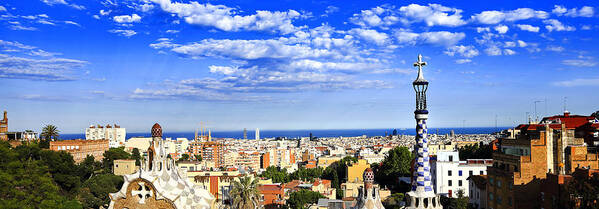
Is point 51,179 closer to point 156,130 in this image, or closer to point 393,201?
point 156,130

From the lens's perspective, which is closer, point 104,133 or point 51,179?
point 51,179

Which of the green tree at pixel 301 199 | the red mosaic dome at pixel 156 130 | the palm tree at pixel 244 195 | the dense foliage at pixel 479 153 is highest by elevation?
the red mosaic dome at pixel 156 130

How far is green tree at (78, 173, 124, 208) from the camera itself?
48.6m

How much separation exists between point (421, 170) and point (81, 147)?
69875 millimetres

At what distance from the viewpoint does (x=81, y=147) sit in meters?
72.6

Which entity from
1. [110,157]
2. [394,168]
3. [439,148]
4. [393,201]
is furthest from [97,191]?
[439,148]

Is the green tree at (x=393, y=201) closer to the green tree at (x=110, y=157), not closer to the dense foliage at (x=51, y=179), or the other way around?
the dense foliage at (x=51, y=179)

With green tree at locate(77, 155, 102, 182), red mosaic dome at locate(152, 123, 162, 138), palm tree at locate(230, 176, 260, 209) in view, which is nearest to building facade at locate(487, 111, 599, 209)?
palm tree at locate(230, 176, 260, 209)

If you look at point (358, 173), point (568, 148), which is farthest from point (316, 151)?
point (568, 148)

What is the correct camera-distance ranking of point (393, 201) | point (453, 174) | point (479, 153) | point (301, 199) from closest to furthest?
1. point (393, 201)
2. point (453, 174)
3. point (301, 199)
4. point (479, 153)

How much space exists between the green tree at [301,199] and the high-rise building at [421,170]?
3629 centimetres

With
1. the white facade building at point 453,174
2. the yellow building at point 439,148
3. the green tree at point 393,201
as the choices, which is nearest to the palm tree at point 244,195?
the green tree at point 393,201

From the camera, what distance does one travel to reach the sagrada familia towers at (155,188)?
57.5 ft

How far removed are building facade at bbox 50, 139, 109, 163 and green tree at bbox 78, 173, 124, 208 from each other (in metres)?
14.9
